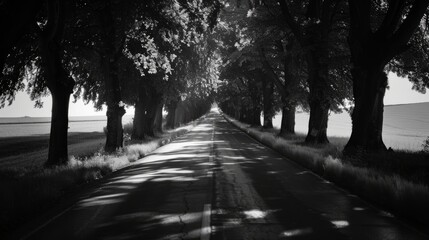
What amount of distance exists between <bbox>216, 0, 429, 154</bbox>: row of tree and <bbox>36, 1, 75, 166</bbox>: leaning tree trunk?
6572 millimetres

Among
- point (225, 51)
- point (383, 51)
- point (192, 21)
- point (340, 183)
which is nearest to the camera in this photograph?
point (340, 183)

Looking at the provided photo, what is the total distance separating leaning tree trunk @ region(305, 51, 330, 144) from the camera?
18.6 m

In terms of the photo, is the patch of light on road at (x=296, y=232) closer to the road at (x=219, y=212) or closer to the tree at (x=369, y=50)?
the road at (x=219, y=212)

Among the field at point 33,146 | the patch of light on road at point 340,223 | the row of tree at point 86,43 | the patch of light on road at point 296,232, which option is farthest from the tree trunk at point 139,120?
the patch of light on road at point 296,232

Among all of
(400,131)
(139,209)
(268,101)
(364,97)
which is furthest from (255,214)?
(400,131)

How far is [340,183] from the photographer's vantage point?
33.2 ft

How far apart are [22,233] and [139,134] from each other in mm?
21296

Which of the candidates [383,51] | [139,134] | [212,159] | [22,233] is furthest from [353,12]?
[139,134]

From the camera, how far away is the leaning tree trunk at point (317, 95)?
18.6m

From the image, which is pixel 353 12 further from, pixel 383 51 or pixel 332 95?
pixel 332 95

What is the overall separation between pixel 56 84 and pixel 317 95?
13099 millimetres

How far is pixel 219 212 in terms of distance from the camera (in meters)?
6.95

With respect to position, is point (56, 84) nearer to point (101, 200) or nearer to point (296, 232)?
point (101, 200)

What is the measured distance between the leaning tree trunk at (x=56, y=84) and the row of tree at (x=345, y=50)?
657 cm
